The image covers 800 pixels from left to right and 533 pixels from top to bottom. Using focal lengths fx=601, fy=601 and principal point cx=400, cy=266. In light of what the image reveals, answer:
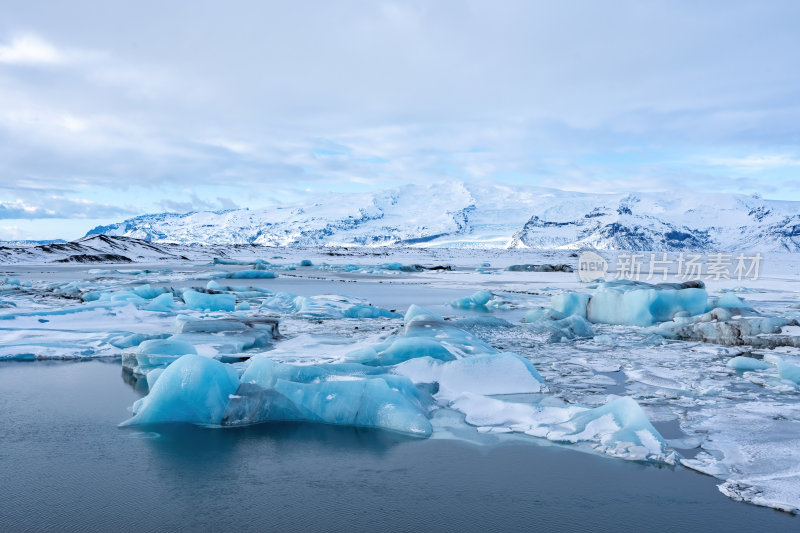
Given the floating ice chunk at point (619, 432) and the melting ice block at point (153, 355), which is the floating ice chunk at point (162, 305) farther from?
the floating ice chunk at point (619, 432)

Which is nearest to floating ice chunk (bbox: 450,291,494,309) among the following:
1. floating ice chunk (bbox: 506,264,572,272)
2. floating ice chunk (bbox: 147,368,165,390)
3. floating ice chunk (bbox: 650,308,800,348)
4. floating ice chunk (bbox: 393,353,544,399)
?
floating ice chunk (bbox: 650,308,800,348)

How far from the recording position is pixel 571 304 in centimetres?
1140

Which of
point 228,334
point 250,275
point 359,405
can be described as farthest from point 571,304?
point 250,275

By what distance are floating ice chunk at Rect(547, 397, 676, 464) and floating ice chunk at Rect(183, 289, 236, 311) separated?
8.42 m

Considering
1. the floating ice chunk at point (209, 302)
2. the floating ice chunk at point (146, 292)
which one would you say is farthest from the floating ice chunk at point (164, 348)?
the floating ice chunk at point (146, 292)

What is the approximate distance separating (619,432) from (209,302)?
29.8 feet

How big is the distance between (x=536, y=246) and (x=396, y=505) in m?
147

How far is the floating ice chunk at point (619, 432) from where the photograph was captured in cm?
396

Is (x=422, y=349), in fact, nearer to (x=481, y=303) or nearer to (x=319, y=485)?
(x=319, y=485)

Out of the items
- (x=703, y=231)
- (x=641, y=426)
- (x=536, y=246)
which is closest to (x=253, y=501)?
(x=641, y=426)

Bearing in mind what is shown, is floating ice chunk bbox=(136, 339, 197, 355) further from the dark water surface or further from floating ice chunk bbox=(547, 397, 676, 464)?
floating ice chunk bbox=(547, 397, 676, 464)

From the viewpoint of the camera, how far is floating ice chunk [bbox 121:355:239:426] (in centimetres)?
459

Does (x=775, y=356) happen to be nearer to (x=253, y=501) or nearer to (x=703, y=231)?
(x=253, y=501)

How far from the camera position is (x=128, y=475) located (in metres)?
3.55
